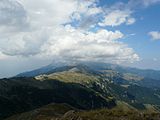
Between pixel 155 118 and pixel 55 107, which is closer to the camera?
pixel 155 118

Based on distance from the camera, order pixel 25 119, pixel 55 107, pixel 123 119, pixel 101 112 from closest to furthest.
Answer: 1. pixel 123 119
2. pixel 101 112
3. pixel 25 119
4. pixel 55 107

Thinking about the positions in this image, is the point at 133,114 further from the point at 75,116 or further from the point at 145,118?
the point at 75,116

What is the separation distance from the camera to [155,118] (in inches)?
2483

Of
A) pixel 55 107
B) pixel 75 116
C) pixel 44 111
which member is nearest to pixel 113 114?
pixel 75 116

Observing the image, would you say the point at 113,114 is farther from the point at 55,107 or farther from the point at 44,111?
the point at 55,107

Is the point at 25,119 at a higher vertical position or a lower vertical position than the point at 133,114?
lower

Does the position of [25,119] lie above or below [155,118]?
below

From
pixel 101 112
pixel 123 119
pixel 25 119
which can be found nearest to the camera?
pixel 123 119

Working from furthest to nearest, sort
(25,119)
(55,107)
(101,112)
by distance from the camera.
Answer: (55,107), (25,119), (101,112)

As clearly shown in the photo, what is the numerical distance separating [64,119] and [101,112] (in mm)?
9521

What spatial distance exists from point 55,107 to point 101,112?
71.3m

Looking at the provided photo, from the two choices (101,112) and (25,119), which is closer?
(101,112)

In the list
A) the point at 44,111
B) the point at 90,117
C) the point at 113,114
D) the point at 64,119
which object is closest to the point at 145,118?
the point at 113,114

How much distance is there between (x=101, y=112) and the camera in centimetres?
6731
